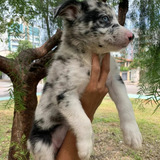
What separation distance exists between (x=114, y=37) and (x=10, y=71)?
1546 mm

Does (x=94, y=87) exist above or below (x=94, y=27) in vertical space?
below

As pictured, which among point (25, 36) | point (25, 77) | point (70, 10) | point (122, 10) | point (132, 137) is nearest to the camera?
point (132, 137)

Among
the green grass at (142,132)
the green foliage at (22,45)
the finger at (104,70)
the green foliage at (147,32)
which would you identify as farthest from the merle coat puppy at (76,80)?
the green grass at (142,132)

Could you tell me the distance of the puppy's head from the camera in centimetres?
159

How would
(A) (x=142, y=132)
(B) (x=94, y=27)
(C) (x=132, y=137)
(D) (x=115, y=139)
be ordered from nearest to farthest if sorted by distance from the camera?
(C) (x=132, y=137), (B) (x=94, y=27), (D) (x=115, y=139), (A) (x=142, y=132)

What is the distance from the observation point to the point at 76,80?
160 centimetres

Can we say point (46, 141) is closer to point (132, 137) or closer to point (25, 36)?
point (132, 137)

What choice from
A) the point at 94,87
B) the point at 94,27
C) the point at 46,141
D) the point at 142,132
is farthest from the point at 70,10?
the point at 142,132

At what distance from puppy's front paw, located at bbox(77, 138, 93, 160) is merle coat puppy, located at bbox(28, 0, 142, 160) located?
8 cm

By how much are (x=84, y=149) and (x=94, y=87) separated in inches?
25.7

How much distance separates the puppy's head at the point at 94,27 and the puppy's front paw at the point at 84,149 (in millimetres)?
930

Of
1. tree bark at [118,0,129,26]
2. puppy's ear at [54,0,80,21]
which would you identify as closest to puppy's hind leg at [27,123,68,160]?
puppy's ear at [54,0,80,21]

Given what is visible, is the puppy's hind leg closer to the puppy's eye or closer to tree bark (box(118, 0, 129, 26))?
the puppy's eye

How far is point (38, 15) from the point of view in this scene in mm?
2887
